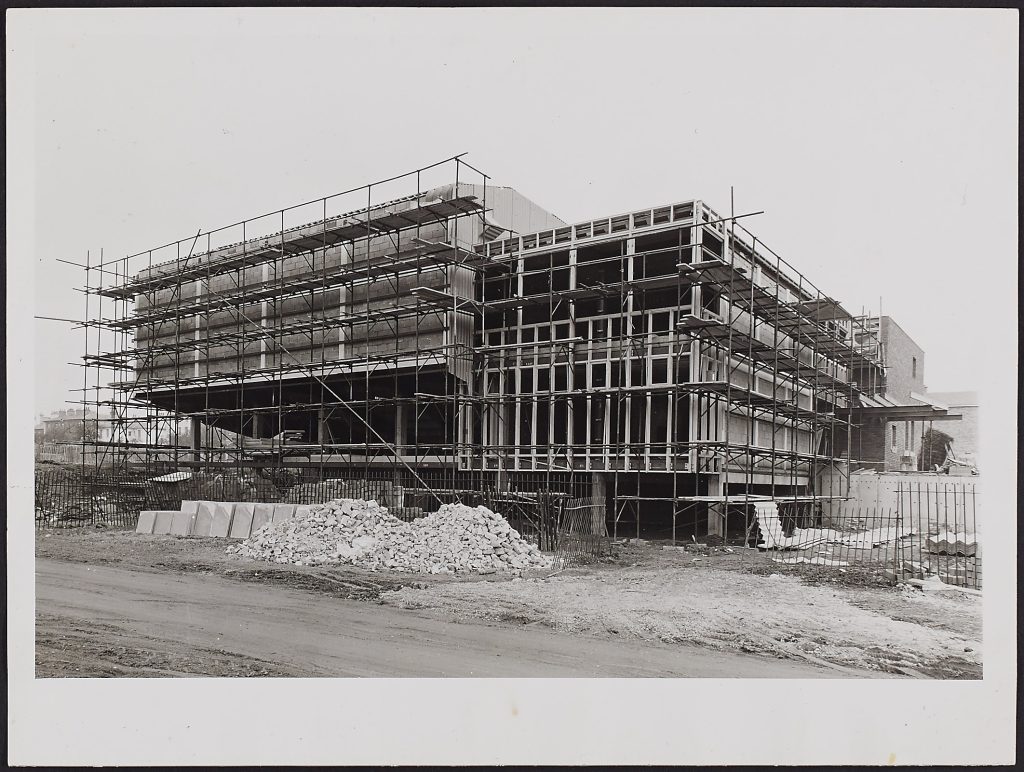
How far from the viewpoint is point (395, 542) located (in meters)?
15.7

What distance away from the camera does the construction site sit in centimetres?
1548

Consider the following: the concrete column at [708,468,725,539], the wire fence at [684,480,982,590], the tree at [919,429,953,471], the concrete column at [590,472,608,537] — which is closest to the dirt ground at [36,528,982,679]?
the wire fence at [684,480,982,590]

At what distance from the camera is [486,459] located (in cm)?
2342

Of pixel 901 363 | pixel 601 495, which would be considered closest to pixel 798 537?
pixel 601 495

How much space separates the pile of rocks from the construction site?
0.06 m

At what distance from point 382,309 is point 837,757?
66.4 ft

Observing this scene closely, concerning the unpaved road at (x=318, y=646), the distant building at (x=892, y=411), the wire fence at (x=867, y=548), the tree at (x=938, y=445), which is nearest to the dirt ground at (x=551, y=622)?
the unpaved road at (x=318, y=646)

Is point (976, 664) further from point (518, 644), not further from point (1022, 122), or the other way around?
point (1022, 122)

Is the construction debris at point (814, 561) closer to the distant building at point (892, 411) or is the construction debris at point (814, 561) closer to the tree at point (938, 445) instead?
the distant building at point (892, 411)

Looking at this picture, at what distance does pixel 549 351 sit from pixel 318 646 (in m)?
14.8

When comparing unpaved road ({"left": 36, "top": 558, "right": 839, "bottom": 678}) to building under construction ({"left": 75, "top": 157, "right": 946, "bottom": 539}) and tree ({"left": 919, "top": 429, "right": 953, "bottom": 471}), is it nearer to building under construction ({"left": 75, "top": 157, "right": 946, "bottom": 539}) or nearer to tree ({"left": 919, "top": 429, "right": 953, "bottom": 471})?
building under construction ({"left": 75, "top": 157, "right": 946, "bottom": 539})

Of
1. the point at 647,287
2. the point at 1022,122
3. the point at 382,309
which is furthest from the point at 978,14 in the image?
the point at 382,309

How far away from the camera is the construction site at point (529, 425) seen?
50.8 ft

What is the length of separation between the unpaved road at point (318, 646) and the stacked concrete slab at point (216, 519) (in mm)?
6676
